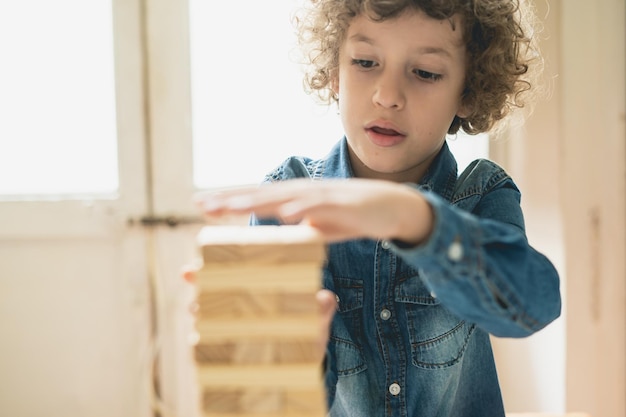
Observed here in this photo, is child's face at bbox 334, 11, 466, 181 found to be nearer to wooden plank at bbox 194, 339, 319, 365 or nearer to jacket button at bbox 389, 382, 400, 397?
jacket button at bbox 389, 382, 400, 397

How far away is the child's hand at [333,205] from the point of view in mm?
581

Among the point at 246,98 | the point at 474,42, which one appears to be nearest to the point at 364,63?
the point at 474,42

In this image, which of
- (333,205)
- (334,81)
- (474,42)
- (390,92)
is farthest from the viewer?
(334,81)

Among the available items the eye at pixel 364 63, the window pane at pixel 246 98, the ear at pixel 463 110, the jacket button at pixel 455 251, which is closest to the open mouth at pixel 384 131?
the eye at pixel 364 63

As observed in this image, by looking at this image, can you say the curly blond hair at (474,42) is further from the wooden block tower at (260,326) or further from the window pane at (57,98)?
the window pane at (57,98)

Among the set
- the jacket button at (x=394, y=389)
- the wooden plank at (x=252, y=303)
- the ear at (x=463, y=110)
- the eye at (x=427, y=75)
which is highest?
the eye at (x=427, y=75)

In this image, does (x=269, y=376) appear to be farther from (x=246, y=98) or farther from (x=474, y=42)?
(x=246, y=98)

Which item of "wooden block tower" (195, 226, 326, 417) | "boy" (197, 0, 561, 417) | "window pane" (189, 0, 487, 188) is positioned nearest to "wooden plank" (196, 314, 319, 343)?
"wooden block tower" (195, 226, 326, 417)

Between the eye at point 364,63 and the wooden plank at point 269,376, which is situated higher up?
the eye at point 364,63

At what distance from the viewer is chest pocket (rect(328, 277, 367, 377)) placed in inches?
40.4

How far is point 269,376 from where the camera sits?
0.60m

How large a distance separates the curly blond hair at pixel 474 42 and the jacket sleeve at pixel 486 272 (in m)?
0.42

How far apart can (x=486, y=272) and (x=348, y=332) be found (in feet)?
1.27

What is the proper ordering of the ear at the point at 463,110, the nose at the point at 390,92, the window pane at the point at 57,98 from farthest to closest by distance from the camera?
the window pane at the point at 57,98 → the ear at the point at 463,110 → the nose at the point at 390,92
